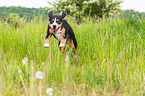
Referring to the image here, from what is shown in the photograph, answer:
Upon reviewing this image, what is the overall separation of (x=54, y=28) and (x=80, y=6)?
1208 centimetres

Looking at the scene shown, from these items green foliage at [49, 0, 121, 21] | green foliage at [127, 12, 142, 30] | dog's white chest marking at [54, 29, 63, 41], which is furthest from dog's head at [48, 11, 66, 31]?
green foliage at [49, 0, 121, 21]

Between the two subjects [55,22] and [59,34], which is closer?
[55,22]

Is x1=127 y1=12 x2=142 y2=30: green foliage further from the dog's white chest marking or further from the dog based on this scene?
the dog's white chest marking

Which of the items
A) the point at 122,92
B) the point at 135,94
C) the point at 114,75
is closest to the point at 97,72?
the point at 114,75

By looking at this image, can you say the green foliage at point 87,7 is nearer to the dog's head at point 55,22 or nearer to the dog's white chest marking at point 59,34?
the dog's white chest marking at point 59,34

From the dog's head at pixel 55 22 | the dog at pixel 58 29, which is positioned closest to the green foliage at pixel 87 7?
the dog at pixel 58 29

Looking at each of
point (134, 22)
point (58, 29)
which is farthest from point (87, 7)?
point (58, 29)

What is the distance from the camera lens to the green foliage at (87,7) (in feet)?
45.5

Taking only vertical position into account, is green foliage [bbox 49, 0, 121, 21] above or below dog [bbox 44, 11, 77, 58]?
above

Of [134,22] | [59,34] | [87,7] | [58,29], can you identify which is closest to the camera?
[58,29]

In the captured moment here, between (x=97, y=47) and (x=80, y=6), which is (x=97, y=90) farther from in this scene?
(x=80, y=6)

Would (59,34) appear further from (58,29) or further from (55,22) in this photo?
(55,22)

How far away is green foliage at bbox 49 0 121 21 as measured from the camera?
45.5 feet

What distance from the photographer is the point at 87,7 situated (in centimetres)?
1393
